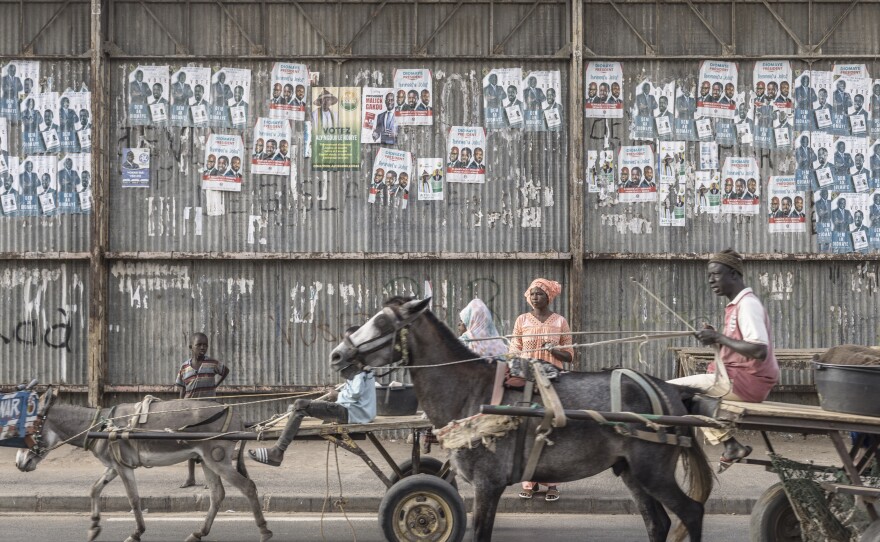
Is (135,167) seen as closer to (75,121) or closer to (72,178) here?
(72,178)

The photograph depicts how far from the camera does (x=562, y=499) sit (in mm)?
9773

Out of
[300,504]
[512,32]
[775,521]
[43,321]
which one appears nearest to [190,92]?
[43,321]

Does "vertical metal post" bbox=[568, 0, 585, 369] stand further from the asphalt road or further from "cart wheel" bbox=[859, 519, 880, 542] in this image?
"cart wheel" bbox=[859, 519, 880, 542]

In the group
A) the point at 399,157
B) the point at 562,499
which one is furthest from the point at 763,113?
the point at 562,499

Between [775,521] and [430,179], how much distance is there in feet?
24.1

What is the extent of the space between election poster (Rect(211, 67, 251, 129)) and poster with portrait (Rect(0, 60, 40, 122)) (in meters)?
2.35

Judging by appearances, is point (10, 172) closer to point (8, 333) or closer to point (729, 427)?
point (8, 333)

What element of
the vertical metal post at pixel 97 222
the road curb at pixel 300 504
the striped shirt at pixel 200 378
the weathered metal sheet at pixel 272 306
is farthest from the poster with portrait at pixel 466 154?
the road curb at pixel 300 504

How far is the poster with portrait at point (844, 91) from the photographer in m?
13.0

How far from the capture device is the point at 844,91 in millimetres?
13008

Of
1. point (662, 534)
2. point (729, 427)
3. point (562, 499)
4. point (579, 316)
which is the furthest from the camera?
point (579, 316)

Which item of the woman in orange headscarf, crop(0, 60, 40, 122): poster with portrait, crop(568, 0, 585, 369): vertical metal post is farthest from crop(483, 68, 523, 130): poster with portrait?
crop(0, 60, 40, 122): poster with portrait

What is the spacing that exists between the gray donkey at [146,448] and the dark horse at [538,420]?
2002 millimetres

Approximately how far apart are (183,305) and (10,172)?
2.89 metres
